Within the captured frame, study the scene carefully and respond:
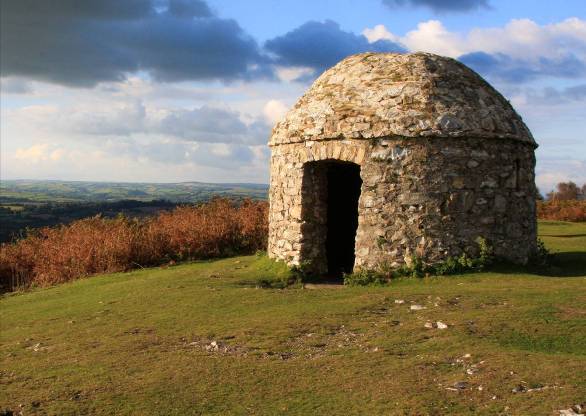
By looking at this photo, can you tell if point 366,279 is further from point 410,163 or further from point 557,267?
point 557,267

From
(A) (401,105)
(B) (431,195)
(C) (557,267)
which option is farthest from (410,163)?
(C) (557,267)

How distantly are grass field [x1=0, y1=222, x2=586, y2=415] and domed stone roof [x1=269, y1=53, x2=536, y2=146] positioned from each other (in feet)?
9.11

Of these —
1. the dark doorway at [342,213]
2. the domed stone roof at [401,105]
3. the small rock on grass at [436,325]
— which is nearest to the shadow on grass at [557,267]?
the domed stone roof at [401,105]

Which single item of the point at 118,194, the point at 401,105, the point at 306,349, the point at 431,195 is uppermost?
the point at 401,105

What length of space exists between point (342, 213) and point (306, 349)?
8.24m

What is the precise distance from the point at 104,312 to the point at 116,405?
481 cm

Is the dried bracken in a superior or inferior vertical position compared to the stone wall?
inferior

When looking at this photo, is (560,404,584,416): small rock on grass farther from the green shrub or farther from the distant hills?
the distant hills

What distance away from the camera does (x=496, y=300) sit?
9.05 metres

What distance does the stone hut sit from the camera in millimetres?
11156

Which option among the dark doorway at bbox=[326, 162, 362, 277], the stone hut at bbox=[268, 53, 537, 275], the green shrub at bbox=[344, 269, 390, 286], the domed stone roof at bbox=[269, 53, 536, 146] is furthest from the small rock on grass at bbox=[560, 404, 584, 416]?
the dark doorway at bbox=[326, 162, 362, 277]

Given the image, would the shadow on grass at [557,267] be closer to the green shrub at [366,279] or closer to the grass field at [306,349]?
the grass field at [306,349]

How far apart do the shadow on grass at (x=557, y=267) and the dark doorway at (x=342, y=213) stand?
4.48 meters

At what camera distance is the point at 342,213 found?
50.9ft
